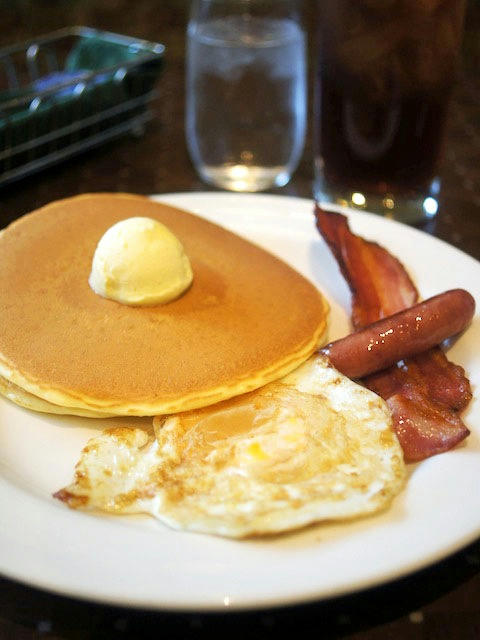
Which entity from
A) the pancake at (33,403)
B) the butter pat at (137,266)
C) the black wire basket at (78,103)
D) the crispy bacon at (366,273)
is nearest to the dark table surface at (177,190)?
the black wire basket at (78,103)

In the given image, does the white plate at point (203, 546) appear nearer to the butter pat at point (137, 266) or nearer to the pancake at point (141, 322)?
the pancake at point (141, 322)

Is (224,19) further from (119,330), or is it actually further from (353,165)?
(119,330)

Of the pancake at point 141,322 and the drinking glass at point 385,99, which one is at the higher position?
the drinking glass at point 385,99

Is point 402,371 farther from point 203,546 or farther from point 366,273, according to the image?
point 203,546

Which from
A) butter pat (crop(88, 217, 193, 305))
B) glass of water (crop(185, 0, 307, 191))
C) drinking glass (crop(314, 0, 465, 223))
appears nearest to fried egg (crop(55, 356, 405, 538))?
butter pat (crop(88, 217, 193, 305))

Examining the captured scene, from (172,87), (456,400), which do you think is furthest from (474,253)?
(172,87)

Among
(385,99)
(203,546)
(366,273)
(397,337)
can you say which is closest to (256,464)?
(203,546)

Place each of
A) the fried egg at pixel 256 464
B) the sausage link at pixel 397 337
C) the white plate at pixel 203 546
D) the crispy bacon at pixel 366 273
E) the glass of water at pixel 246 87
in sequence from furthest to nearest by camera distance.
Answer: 1. the glass of water at pixel 246 87
2. the crispy bacon at pixel 366 273
3. the sausage link at pixel 397 337
4. the fried egg at pixel 256 464
5. the white plate at pixel 203 546
